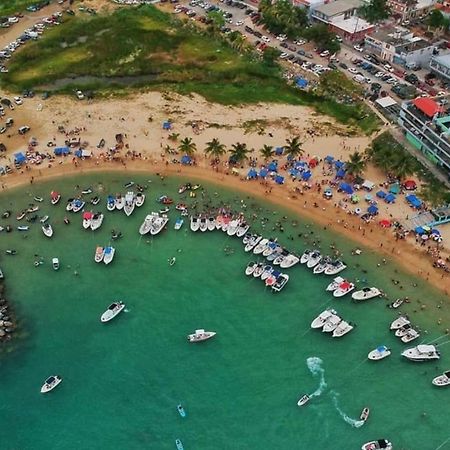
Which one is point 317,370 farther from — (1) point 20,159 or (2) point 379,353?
(1) point 20,159

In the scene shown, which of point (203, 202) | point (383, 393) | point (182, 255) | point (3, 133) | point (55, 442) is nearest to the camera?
point (55, 442)

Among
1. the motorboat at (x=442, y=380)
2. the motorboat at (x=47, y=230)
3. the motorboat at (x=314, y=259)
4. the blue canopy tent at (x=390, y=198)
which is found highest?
the blue canopy tent at (x=390, y=198)

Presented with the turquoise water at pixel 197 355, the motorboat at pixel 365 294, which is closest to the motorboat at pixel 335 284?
the turquoise water at pixel 197 355

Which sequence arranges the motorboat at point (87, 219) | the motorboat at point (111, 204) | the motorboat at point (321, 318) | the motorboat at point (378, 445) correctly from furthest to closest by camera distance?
the motorboat at point (111, 204), the motorboat at point (87, 219), the motorboat at point (321, 318), the motorboat at point (378, 445)

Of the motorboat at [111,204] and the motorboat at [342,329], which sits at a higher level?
the motorboat at [111,204]

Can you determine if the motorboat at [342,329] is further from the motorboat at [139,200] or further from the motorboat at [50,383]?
the motorboat at [139,200]

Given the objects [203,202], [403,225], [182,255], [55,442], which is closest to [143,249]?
[182,255]

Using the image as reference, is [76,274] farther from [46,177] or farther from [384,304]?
[384,304]
